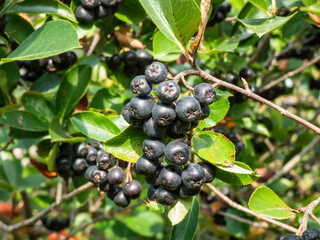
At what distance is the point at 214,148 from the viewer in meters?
1.40

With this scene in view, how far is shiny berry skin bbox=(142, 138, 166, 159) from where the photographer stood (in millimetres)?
1328

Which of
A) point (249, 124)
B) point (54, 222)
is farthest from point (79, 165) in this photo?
point (54, 222)

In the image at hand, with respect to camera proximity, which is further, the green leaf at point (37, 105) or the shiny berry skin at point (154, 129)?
the green leaf at point (37, 105)

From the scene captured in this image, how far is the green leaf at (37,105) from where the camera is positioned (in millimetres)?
2068

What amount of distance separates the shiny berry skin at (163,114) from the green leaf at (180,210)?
380 mm

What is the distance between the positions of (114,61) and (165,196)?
1158 millimetres

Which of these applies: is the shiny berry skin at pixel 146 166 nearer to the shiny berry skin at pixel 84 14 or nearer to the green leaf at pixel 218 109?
the green leaf at pixel 218 109

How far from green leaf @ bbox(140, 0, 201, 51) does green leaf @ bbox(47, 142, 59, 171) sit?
Result: 0.96 meters

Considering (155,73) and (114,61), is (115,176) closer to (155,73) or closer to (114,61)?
(155,73)

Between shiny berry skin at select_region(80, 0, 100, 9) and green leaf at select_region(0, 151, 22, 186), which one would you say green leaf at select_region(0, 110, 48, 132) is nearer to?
shiny berry skin at select_region(80, 0, 100, 9)

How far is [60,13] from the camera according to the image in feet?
6.31

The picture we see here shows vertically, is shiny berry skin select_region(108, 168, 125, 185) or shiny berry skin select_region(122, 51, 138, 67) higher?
shiny berry skin select_region(122, 51, 138, 67)

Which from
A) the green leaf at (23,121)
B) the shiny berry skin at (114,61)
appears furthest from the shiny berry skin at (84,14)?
the green leaf at (23,121)

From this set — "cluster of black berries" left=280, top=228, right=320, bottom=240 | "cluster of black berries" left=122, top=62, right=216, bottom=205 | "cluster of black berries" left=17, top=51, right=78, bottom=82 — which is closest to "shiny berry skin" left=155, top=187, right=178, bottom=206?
"cluster of black berries" left=122, top=62, right=216, bottom=205
